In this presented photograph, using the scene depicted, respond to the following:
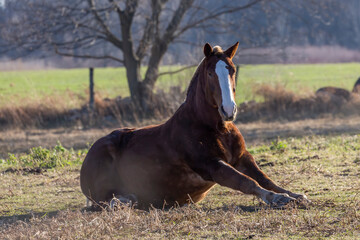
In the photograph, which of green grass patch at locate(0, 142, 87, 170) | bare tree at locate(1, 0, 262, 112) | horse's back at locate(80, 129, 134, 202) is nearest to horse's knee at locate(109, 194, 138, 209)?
horse's back at locate(80, 129, 134, 202)

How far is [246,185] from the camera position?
4.89 metres

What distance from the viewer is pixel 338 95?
16.4m

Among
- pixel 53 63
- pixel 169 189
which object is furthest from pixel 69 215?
pixel 53 63

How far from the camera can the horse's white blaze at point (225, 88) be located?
15.9ft

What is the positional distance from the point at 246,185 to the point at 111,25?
1304 cm

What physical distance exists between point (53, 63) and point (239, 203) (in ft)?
200

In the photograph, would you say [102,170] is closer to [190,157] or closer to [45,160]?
[190,157]

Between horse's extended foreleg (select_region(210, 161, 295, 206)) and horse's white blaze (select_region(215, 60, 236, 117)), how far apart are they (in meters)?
0.59

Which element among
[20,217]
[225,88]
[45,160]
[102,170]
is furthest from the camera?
[45,160]

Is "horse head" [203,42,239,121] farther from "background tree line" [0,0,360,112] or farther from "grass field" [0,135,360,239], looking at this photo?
"background tree line" [0,0,360,112]

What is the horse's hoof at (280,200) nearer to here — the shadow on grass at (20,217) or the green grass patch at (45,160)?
the shadow on grass at (20,217)

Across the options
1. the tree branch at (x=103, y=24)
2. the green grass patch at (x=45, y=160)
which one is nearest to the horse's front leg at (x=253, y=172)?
the green grass patch at (x=45, y=160)

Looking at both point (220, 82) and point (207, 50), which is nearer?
point (220, 82)

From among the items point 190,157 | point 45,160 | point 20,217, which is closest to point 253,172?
point 190,157
